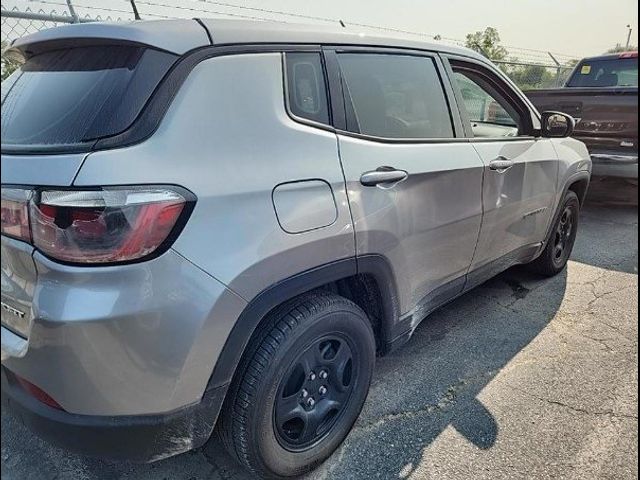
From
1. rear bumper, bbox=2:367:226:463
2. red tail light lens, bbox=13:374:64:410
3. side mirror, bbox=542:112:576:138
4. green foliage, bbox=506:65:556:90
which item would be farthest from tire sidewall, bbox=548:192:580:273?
green foliage, bbox=506:65:556:90

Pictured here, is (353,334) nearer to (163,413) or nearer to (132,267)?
(163,413)

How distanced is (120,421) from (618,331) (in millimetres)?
3233

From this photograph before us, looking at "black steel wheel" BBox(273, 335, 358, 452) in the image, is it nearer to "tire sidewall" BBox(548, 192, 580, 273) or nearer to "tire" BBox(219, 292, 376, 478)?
"tire" BBox(219, 292, 376, 478)

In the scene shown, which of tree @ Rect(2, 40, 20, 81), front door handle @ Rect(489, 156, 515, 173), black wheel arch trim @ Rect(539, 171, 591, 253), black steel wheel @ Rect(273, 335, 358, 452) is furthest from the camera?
black wheel arch trim @ Rect(539, 171, 591, 253)

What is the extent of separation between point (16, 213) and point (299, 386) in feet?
4.06

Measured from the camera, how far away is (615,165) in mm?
5551

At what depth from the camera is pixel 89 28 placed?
1763 millimetres

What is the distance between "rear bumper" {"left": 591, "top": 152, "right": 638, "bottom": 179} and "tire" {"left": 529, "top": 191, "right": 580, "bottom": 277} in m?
1.87

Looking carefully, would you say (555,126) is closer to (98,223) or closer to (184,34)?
(184,34)

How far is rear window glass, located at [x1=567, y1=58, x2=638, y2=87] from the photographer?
7.02 meters

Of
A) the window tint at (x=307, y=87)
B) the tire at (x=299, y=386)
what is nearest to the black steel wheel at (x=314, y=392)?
the tire at (x=299, y=386)

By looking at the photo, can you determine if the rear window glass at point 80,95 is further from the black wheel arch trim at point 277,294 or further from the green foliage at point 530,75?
the green foliage at point 530,75

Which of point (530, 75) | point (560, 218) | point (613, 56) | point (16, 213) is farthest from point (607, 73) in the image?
point (16, 213)

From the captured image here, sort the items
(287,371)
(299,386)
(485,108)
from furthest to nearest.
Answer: (485,108) → (299,386) → (287,371)
